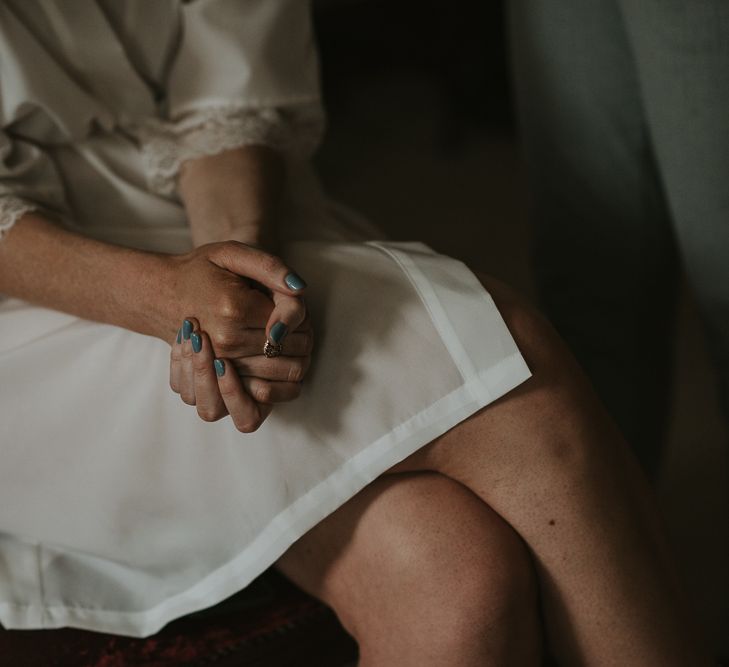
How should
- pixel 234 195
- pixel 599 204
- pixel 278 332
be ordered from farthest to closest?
pixel 599 204 < pixel 234 195 < pixel 278 332

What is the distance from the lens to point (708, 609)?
4.37ft

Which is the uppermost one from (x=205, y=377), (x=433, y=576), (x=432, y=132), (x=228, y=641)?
(x=205, y=377)

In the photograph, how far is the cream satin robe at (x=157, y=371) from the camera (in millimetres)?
718

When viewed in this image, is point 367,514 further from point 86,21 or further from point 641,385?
point 641,385

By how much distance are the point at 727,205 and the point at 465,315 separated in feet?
1.36

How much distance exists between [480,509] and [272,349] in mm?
233

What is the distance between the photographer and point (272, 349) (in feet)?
2.26

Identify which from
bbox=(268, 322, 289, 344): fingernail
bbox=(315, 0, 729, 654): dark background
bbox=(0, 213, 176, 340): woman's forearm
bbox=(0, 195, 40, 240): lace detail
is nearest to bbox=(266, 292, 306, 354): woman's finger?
bbox=(268, 322, 289, 344): fingernail

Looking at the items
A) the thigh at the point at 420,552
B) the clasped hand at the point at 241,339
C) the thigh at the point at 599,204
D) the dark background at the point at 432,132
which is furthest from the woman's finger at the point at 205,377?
the dark background at the point at 432,132

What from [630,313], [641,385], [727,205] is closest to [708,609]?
[641,385]

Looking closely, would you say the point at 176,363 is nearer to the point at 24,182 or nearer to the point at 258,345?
the point at 258,345

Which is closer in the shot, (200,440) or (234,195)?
(200,440)

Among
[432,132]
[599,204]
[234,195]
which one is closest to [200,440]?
[234,195]

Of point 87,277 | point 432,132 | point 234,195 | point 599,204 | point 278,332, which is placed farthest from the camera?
point 432,132
